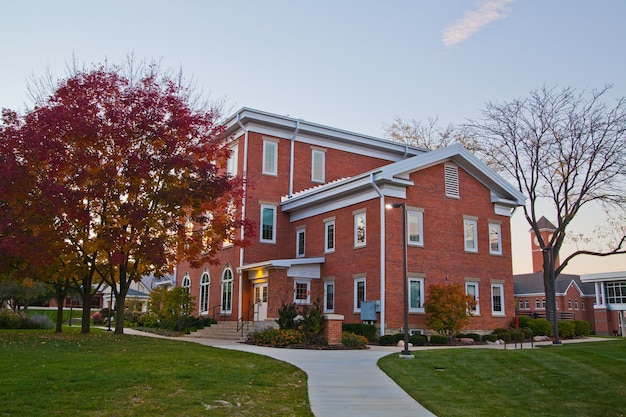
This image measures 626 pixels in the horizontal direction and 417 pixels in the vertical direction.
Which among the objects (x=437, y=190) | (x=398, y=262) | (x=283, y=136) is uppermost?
(x=283, y=136)

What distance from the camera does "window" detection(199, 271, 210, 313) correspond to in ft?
116

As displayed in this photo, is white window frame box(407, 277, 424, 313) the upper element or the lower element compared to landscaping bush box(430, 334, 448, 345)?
upper

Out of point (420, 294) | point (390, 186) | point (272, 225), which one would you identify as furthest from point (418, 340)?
point (272, 225)

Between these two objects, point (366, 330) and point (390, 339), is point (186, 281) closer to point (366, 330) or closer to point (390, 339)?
point (366, 330)

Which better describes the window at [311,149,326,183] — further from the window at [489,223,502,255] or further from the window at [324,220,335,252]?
the window at [489,223,502,255]

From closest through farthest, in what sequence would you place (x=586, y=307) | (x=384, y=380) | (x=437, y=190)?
(x=384, y=380) → (x=437, y=190) → (x=586, y=307)

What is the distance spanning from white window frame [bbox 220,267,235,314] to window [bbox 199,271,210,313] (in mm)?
2372

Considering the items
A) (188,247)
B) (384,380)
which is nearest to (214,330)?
(188,247)

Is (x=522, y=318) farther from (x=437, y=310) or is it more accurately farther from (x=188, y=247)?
(x=188, y=247)

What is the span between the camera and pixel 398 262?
1040 inches

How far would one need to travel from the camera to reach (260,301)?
2983cm

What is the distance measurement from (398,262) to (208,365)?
563 inches

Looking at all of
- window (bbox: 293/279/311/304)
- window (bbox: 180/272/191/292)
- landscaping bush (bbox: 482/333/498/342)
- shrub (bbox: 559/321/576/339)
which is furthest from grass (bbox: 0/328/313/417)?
window (bbox: 180/272/191/292)

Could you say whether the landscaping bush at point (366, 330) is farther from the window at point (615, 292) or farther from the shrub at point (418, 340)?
the window at point (615, 292)
